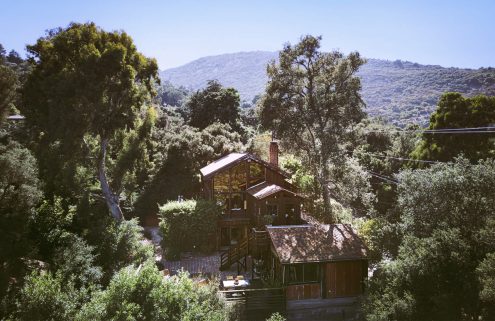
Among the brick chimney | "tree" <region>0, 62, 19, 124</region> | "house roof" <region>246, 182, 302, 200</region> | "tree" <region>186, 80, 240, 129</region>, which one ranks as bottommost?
"house roof" <region>246, 182, 302, 200</region>

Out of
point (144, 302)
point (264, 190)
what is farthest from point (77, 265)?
point (264, 190)

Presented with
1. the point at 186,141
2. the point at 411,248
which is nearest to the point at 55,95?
the point at 186,141

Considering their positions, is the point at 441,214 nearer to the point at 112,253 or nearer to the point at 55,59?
the point at 112,253

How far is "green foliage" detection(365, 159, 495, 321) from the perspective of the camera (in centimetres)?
1462

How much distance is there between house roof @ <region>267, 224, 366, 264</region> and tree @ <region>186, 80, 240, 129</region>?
115ft

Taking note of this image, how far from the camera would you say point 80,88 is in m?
23.9

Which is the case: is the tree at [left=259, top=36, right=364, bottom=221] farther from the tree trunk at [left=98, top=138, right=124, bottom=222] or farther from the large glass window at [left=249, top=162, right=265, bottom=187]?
the tree trunk at [left=98, top=138, right=124, bottom=222]

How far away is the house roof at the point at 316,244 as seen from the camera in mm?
20234

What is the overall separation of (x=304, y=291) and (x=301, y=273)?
3.52ft

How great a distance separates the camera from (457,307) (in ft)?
48.3

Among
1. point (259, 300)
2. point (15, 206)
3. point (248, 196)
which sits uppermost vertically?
point (15, 206)

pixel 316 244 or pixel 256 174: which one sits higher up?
pixel 256 174

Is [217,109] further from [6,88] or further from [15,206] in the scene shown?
[15,206]

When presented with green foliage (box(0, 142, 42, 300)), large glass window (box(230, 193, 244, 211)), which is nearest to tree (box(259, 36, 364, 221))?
large glass window (box(230, 193, 244, 211))
